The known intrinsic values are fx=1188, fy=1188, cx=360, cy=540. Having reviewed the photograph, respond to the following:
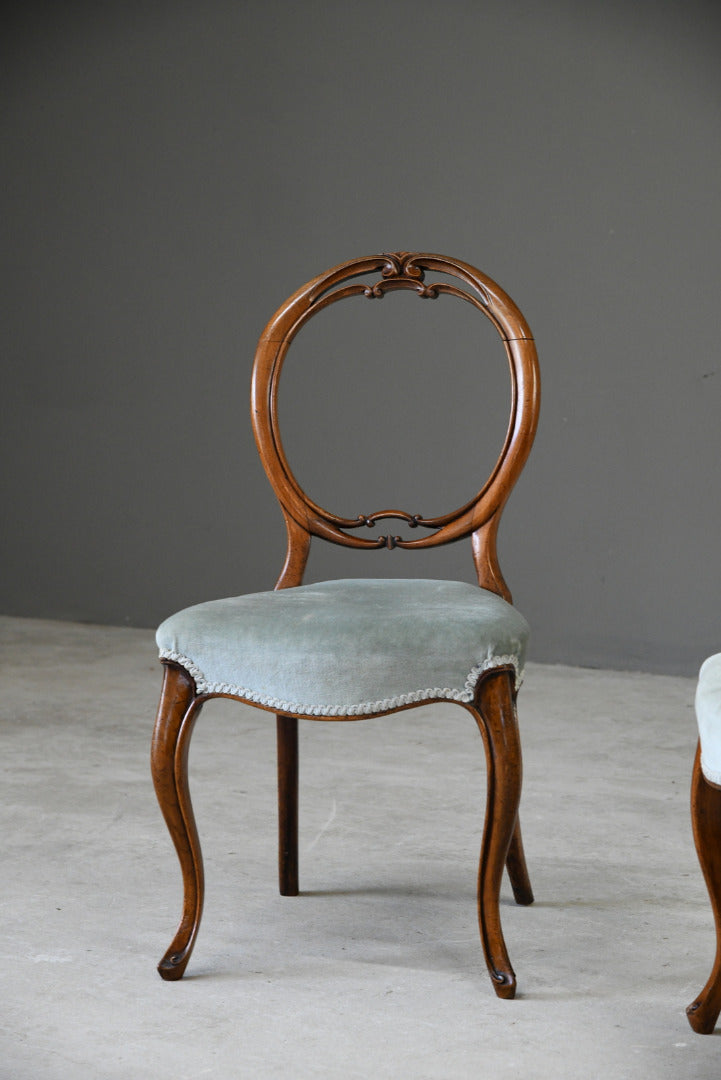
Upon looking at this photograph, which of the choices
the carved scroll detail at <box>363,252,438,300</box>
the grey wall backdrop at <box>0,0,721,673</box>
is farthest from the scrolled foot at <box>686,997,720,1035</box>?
the grey wall backdrop at <box>0,0,721,673</box>

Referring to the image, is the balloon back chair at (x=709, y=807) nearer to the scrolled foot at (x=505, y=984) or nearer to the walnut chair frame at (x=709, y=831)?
the walnut chair frame at (x=709, y=831)

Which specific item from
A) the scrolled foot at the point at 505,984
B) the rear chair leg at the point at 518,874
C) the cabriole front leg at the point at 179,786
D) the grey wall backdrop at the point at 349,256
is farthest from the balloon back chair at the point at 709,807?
the grey wall backdrop at the point at 349,256

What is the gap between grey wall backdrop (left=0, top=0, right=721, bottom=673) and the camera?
358cm

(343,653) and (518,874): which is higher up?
(343,653)


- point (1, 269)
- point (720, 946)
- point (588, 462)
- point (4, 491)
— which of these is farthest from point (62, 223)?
point (720, 946)

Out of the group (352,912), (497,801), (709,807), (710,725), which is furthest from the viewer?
(352,912)

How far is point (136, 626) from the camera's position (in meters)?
4.28

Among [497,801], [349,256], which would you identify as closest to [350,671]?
[497,801]

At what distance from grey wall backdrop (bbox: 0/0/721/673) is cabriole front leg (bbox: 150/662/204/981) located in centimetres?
234

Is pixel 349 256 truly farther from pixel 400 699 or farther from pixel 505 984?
pixel 505 984

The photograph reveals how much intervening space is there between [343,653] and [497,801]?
26cm

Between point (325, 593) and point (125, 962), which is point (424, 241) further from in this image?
point (125, 962)

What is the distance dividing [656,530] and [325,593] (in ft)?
7.22

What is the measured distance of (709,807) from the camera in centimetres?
135
